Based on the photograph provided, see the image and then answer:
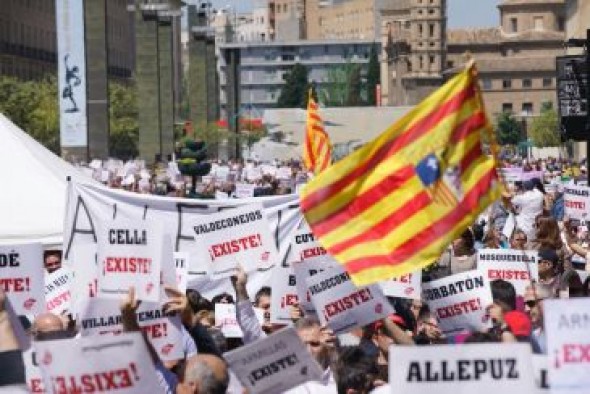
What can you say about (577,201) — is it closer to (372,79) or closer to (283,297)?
(283,297)

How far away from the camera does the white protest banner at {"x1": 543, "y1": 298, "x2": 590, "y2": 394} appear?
6.66 metres

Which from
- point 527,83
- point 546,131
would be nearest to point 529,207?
point 546,131

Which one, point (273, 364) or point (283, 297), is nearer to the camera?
point (273, 364)

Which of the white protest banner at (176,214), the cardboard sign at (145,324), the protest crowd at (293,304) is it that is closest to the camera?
the protest crowd at (293,304)

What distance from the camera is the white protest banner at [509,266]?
12156 millimetres

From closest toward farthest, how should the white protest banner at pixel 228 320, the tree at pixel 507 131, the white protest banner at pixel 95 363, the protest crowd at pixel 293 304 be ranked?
the protest crowd at pixel 293 304 < the white protest banner at pixel 95 363 < the white protest banner at pixel 228 320 < the tree at pixel 507 131

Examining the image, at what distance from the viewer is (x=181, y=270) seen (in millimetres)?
11453

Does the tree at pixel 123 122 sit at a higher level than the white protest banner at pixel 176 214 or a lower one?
lower

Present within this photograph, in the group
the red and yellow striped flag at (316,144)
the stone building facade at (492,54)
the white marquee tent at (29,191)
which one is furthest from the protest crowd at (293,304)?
the stone building facade at (492,54)

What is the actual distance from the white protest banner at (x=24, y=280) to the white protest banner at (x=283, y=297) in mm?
1182

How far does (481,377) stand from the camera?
6.71 m

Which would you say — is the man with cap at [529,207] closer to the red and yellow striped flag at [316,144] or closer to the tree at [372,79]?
the red and yellow striped flag at [316,144]

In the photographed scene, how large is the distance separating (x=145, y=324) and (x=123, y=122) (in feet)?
284

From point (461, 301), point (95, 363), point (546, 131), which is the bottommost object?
point (546, 131)
